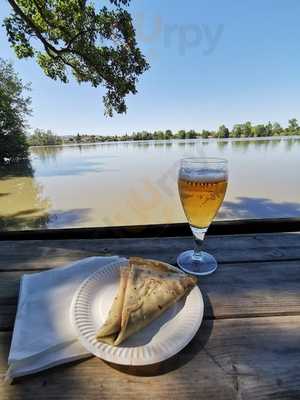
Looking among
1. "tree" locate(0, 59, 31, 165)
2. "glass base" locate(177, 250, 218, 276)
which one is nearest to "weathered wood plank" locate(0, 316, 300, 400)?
"glass base" locate(177, 250, 218, 276)

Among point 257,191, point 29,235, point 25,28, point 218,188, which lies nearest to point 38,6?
point 25,28

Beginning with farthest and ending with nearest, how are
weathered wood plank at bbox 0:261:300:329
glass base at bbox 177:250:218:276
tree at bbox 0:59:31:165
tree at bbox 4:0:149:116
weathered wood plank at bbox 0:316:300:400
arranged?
1. tree at bbox 0:59:31:165
2. tree at bbox 4:0:149:116
3. glass base at bbox 177:250:218:276
4. weathered wood plank at bbox 0:261:300:329
5. weathered wood plank at bbox 0:316:300:400

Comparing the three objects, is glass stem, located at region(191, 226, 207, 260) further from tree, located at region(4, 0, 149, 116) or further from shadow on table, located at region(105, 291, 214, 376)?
tree, located at region(4, 0, 149, 116)

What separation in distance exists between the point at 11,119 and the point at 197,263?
15.9m

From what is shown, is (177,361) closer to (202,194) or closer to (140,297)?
(140,297)

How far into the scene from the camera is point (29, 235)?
0.74 meters

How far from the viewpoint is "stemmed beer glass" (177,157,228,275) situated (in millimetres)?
493

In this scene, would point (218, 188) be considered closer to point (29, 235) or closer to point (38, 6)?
point (29, 235)

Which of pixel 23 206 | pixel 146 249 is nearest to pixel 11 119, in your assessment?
pixel 23 206

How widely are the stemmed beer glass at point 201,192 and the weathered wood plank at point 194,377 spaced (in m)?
0.19

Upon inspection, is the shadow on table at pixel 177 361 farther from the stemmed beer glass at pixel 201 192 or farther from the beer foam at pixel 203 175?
the beer foam at pixel 203 175

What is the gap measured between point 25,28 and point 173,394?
17.3 ft

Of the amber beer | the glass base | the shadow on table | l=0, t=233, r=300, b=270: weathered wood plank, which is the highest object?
the amber beer

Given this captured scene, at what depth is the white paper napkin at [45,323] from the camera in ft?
0.99
